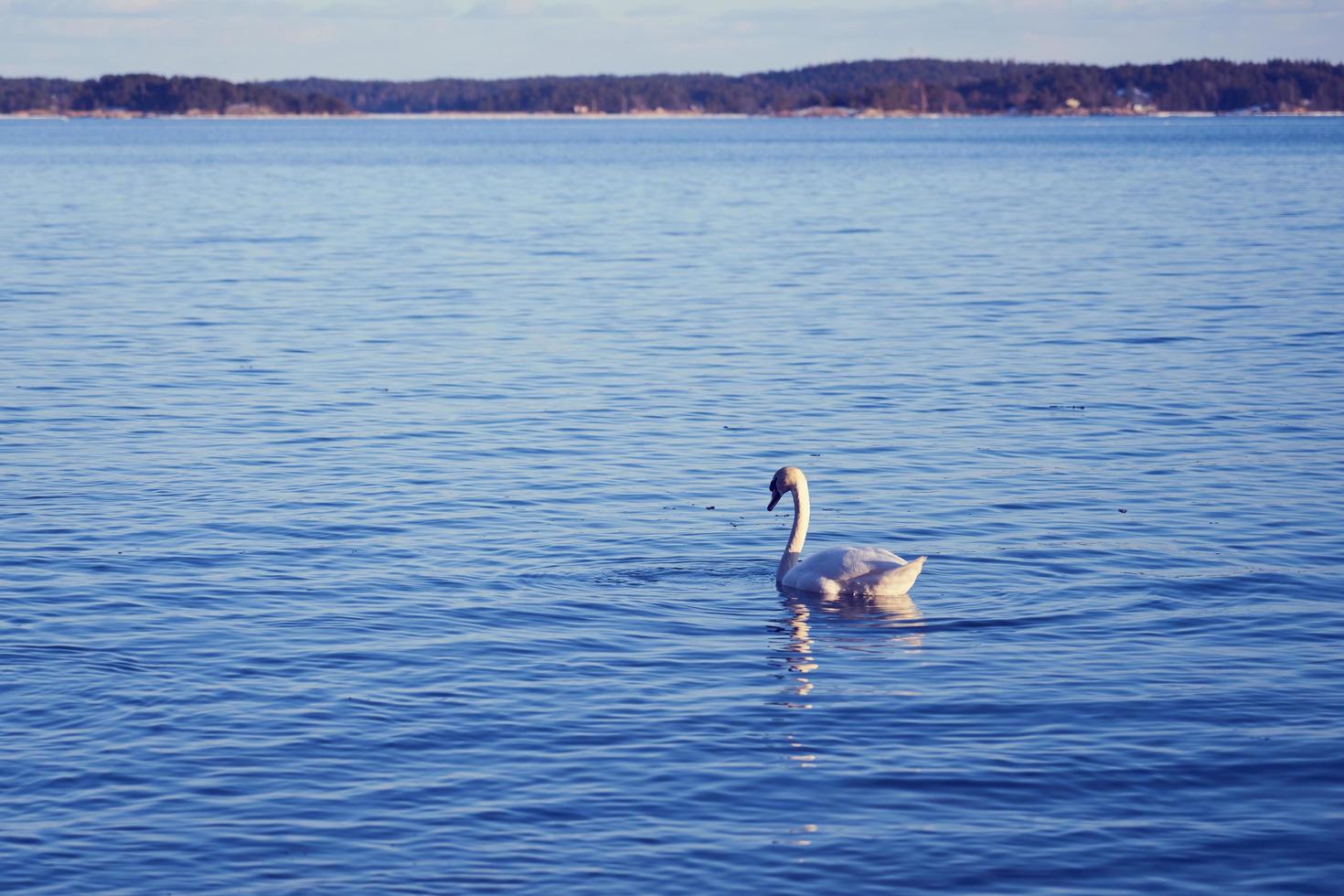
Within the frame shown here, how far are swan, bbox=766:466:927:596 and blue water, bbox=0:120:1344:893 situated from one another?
22 cm

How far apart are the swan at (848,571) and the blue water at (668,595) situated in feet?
0.72

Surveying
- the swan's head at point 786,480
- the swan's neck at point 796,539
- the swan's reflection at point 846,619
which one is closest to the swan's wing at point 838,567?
the swan's reflection at point 846,619

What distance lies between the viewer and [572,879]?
34.5ft

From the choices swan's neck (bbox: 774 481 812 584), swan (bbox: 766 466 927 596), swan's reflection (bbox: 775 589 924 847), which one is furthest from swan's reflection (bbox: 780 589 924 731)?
swan's neck (bbox: 774 481 812 584)

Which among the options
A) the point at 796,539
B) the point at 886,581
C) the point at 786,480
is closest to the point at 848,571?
the point at 886,581

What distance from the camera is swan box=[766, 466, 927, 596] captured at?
51.8 feet

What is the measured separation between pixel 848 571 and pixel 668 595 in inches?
71.9

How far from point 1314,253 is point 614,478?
34.1 metres

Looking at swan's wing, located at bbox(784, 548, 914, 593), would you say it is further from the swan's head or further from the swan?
the swan's head

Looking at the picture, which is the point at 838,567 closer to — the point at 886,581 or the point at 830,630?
the point at 886,581

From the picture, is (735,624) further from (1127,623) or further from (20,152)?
(20,152)

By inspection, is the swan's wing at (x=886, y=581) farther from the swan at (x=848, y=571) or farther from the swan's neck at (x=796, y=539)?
the swan's neck at (x=796, y=539)

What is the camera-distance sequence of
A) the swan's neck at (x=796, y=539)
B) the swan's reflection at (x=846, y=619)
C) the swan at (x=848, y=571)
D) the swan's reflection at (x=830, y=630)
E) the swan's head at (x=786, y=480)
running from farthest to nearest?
the swan's head at (x=786, y=480) < the swan's neck at (x=796, y=539) < the swan at (x=848, y=571) < the swan's reflection at (x=846, y=619) < the swan's reflection at (x=830, y=630)

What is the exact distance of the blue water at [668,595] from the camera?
36.7ft
